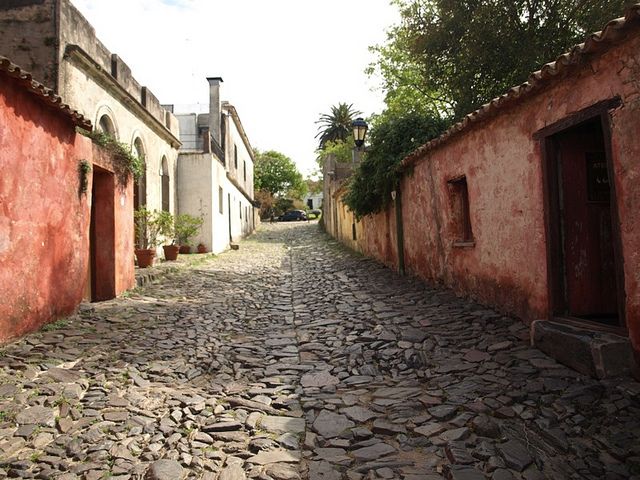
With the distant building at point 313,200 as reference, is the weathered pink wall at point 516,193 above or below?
below

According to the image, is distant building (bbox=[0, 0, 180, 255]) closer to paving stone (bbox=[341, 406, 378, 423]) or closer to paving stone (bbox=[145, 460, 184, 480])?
paving stone (bbox=[145, 460, 184, 480])

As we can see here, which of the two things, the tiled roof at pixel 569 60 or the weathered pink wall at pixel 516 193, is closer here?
the tiled roof at pixel 569 60

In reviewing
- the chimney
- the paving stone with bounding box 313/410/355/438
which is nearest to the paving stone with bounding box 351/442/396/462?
the paving stone with bounding box 313/410/355/438

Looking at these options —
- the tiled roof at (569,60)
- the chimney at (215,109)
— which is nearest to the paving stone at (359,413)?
the tiled roof at (569,60)

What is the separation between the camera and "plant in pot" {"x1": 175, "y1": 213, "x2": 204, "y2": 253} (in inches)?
574

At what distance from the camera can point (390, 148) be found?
1133cm

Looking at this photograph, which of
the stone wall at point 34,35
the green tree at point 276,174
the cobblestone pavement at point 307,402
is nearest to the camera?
the cobblestone pavement at point 307,402

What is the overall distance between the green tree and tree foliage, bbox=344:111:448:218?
4199cm

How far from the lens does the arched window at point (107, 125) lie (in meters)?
10.9

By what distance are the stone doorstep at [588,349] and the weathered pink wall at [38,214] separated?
576 cm

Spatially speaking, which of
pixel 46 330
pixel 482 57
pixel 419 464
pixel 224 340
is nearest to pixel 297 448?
pixel 419 464

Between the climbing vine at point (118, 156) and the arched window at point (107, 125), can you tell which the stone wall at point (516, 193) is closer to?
the climbing vine at point (118, 156)

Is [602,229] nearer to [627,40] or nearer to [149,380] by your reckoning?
[627,40]

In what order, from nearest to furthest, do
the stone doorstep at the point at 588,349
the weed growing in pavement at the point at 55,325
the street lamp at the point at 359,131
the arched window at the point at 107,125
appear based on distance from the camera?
1. the stone doorstep at the point at 588,349
2. the weed growing in pavement at the point at 55,325
3. the arched window at the point at 107,125
4. the street lamp at the point at 359,131
